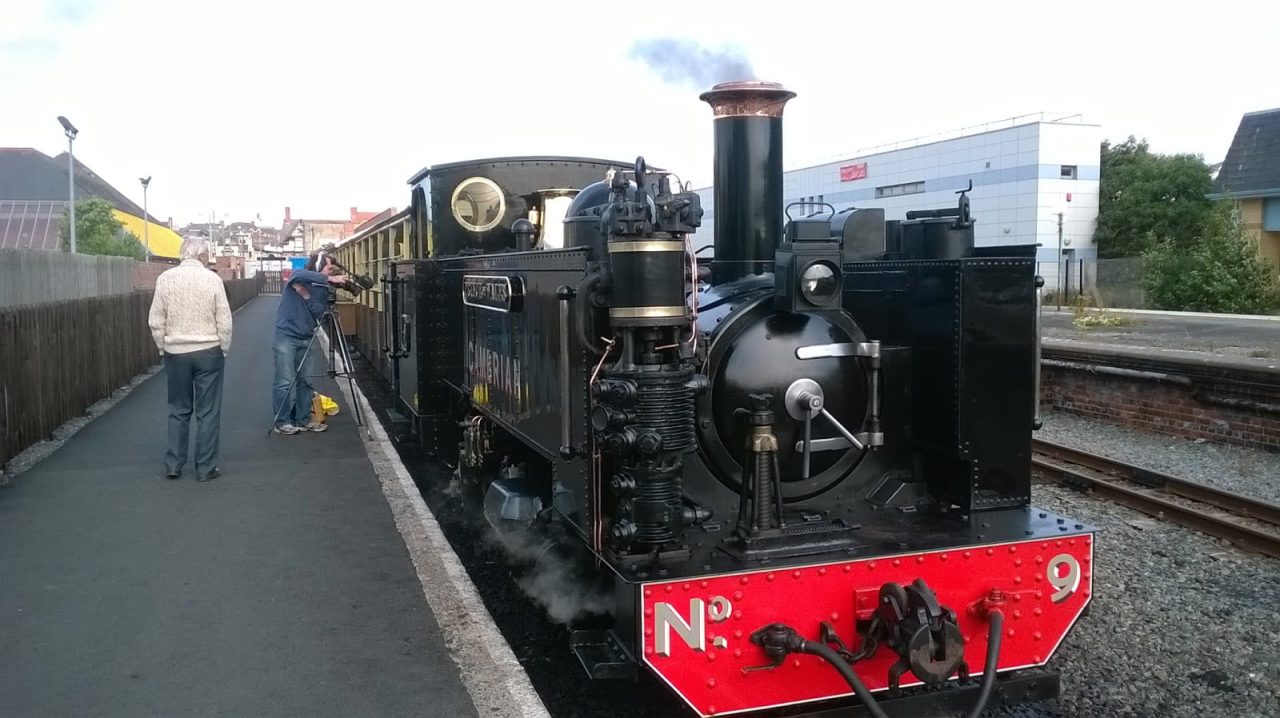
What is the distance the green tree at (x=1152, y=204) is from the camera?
42.6 meters

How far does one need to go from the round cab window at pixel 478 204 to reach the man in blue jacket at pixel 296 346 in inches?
106

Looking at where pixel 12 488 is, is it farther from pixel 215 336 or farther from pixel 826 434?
pixel 826 434

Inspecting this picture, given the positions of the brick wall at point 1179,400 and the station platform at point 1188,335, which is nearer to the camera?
the brick wall at point 1179,400

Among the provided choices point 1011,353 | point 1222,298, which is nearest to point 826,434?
point 1011,353

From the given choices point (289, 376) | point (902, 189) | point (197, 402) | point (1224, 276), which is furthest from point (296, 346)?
point (902, 189)

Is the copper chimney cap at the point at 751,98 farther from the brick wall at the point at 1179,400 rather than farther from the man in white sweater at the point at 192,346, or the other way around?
the brick wall at the point at 1179,400

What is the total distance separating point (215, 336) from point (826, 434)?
4.85 meters

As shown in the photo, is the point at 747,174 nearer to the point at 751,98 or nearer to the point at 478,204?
the point at 751,98

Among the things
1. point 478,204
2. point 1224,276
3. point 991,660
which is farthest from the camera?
point 1224,276

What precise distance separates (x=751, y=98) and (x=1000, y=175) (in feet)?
122

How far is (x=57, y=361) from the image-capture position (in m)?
9.55

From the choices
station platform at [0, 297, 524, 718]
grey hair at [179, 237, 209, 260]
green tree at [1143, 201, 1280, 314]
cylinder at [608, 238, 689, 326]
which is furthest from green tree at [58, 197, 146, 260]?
cylinder at [608, 238, 689, 326]

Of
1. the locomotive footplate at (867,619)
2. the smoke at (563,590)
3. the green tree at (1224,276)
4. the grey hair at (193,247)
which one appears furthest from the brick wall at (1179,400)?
the green tree at (1224,276)

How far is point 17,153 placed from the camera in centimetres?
6619
